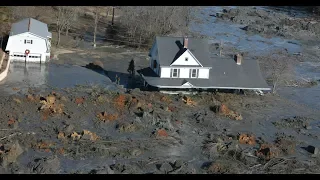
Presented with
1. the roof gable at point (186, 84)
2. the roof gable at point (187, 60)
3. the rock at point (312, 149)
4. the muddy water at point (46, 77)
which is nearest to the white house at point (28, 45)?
the muddy water at point (46, 77)

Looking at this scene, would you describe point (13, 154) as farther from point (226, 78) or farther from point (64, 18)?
point (64, 18)

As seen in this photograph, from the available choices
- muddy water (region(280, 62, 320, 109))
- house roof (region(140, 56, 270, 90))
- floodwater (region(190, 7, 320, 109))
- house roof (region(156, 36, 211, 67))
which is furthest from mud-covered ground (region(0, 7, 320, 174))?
house roof (region(156, 36, 211, 67))

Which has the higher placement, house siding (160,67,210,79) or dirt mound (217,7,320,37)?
dirt mound (217,7,320,37)

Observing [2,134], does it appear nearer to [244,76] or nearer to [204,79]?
[204,79]

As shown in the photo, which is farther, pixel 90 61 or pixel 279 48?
pixel 279 48

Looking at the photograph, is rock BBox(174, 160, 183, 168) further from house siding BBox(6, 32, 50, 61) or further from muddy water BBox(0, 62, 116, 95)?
house siding BBox(6, 32, 50, 61)
